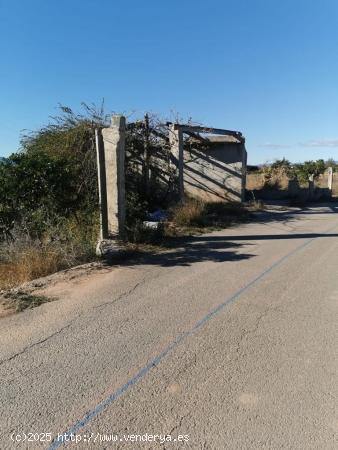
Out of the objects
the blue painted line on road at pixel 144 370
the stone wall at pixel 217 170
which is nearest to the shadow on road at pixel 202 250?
the blue painted line on road at pixel 144 370

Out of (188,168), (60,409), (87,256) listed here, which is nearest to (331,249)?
(87,256)

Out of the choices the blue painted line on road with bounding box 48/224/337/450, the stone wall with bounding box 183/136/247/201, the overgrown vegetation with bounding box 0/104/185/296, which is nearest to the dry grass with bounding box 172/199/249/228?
the overgrown vegetation with bounding box 0/104/185/296

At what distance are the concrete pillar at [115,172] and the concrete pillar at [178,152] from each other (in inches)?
256

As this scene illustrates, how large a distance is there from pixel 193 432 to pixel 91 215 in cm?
802

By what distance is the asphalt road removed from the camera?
3.11m

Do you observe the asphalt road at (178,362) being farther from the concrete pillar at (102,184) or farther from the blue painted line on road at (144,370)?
the concrete pillar at (102,184)

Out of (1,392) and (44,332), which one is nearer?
(1,392)

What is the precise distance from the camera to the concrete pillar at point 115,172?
9797mm

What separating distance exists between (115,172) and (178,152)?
22.7ft

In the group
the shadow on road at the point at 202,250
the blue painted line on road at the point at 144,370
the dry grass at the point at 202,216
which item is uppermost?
the dry grass at the point at 202,216

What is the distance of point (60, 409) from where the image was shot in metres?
3.38

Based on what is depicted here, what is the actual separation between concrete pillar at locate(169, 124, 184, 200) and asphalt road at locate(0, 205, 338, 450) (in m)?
9.01

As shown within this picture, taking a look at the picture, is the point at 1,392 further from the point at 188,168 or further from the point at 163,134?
the point at 188,168

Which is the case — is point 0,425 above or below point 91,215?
below
